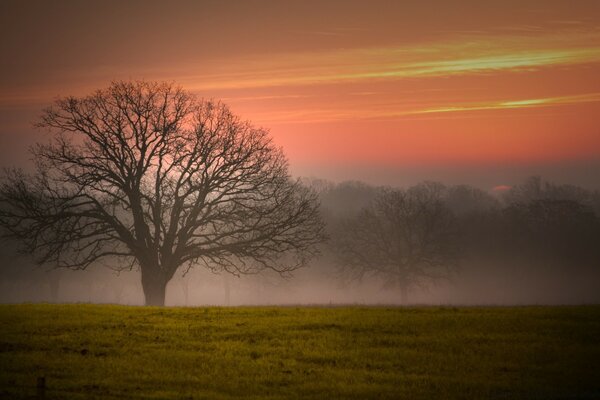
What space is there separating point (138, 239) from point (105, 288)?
72.7 m

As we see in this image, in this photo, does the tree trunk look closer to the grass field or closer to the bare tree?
the grass field

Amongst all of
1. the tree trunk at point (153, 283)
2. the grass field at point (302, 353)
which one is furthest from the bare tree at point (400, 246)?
the grass field at point (302, 353)

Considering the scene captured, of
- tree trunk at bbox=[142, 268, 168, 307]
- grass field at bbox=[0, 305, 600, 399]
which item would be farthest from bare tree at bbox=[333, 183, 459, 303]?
grass field at bbox=[0, 305, 600, 399]

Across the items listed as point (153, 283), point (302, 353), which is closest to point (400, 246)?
point (153, 283)

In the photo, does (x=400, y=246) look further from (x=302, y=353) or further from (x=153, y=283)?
(x=302, y=353)

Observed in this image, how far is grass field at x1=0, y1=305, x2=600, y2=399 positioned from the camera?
18.8 m

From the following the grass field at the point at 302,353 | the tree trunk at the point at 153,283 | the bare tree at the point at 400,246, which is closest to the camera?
the grass field at the point at 302,353

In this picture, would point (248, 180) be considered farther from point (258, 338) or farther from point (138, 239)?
point (258, 338)

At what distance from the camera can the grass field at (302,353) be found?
738 inches

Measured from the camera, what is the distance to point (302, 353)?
2262 centimetres

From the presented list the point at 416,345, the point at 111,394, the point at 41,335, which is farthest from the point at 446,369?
the point at 41,335

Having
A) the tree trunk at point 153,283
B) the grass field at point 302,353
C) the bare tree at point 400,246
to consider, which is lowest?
the grass field at point 302,353

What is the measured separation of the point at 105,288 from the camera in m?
112

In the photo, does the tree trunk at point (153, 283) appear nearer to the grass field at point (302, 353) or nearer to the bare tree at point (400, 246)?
the grass field at point (302, 353)
